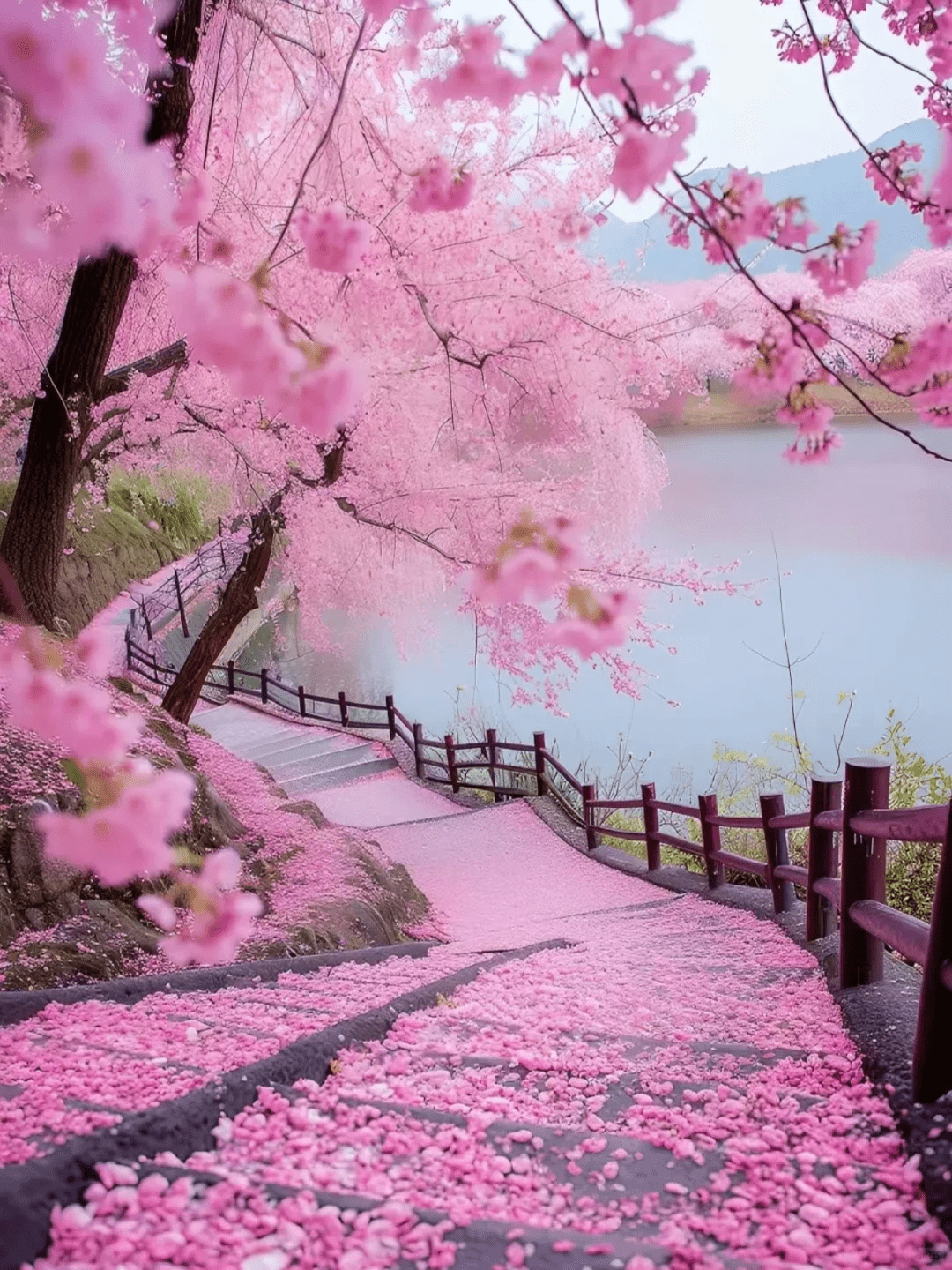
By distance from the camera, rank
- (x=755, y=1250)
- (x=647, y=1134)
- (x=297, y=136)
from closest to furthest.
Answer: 1. (x=755, y=1250)
2. (x=647, y=1134)
3. (x=297, y=136)

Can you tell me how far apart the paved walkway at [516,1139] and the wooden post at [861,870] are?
0.61ft

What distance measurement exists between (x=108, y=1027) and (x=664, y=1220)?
171cm

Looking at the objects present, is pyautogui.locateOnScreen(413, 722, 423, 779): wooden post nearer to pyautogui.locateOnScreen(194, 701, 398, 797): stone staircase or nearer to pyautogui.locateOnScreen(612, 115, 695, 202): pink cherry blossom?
pyautogui.locateOnScreen(194, 701, 398, 797): stone staircase

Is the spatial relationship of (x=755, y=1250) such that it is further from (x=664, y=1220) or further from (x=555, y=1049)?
(x=555, y=1049)

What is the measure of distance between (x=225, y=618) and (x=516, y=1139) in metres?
7.48

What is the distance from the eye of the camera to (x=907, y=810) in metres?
2.36

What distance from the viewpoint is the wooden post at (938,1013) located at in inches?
75.7

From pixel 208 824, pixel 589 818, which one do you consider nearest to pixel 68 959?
pixel 208 824

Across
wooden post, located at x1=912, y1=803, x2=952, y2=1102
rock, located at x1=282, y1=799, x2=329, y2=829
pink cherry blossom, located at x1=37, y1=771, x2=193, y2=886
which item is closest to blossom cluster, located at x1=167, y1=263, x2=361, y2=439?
pink cherry blossom, located at x1=37, y1=771, x2=193, y2=886

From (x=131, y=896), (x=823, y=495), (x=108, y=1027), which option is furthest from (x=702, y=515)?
(x=108, y=1027)

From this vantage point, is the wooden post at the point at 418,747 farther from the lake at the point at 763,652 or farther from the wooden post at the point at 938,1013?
the wooden post at the point at 938,1013

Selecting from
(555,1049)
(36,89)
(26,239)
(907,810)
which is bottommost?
(555,1049)

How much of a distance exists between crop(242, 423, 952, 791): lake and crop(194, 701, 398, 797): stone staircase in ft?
7.60

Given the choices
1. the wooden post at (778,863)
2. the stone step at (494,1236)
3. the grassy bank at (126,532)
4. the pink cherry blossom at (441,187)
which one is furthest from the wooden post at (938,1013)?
the grassy bank at (126,532)
